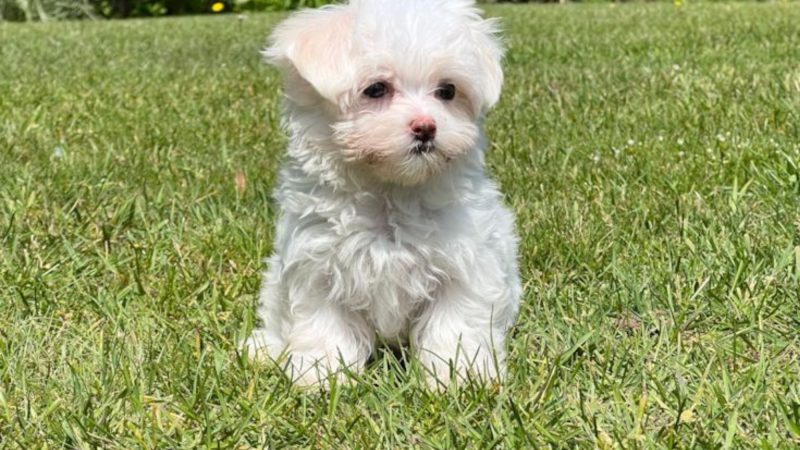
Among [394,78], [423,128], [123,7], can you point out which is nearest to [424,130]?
[423,128]

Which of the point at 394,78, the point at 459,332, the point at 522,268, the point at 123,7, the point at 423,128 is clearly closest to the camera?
the point at 423,128

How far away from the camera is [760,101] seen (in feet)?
18.4

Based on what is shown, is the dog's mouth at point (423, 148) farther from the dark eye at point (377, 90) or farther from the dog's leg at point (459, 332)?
the dog's leg at point (459, 332)

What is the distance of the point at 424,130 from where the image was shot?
2.64 m

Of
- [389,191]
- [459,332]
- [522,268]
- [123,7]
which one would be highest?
[389,191]

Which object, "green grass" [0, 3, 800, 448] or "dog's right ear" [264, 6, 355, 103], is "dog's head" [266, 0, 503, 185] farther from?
"green grass" [0, 3, 800, 448]

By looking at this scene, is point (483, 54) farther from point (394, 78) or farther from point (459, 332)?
point (459, 332)

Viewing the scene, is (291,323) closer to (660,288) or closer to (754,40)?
(660,288)

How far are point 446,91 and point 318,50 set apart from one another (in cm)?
39

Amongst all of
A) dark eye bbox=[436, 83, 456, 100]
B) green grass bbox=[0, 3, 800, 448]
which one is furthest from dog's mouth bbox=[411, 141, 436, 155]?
green grass bbox=[0, 3, 800, 448]

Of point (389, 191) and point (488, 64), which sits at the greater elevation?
point (488, 64)

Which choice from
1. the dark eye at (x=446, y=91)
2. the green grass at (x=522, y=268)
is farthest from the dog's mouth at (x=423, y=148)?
the green grass at (x=522, y=268)

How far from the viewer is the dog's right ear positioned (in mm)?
2674

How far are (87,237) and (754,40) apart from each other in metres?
6.46
